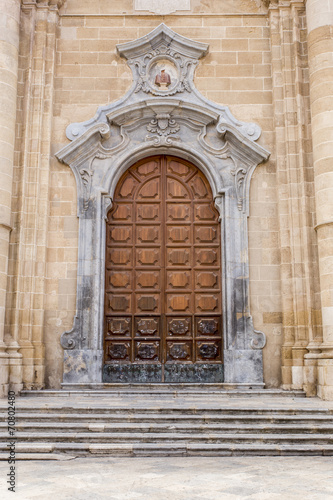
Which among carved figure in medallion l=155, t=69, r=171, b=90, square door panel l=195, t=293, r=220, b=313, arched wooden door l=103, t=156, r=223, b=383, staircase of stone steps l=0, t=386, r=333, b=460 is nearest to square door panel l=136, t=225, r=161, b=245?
arched wooden door l=103, t=156, r=223, b=383

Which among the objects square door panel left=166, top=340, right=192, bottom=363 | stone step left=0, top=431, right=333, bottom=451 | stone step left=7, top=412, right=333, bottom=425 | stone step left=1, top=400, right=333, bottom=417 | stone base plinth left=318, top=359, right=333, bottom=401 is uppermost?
square door panel left=166, top=340, right=192, bottom=363

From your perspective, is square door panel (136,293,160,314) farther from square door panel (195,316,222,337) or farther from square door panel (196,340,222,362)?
square door panel (196,340,222,362)

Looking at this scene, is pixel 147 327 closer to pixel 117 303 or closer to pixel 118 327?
pixel 118 327

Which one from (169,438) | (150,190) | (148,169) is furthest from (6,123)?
(169,438)

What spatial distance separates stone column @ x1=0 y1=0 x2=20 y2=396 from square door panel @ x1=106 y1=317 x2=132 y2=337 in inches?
73.1

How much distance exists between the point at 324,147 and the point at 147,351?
4.65m

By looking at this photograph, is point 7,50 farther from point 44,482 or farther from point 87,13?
point 44,482

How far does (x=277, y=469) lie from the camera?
5.61 metres

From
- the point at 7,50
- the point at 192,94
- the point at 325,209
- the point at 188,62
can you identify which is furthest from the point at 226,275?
the point at 7,50

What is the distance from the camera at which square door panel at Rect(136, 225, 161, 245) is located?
1050 cm

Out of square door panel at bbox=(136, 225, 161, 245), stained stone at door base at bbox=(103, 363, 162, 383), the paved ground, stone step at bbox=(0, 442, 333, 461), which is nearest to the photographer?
the paved ground

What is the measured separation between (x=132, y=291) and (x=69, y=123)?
336cm

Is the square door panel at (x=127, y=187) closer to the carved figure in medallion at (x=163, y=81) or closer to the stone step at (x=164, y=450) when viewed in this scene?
the carved figure in medallion at (x=163, y=81)

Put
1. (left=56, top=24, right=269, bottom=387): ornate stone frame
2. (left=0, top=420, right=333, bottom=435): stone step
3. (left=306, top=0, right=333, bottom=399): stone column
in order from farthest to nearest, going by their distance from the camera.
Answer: (left=56, top=24, right=269, bottom=387): ornate stone frame
(left=306, top=0, right=333, bottom=399): stone column
(left=0, top=420, right=333, bottom=435): stone step
